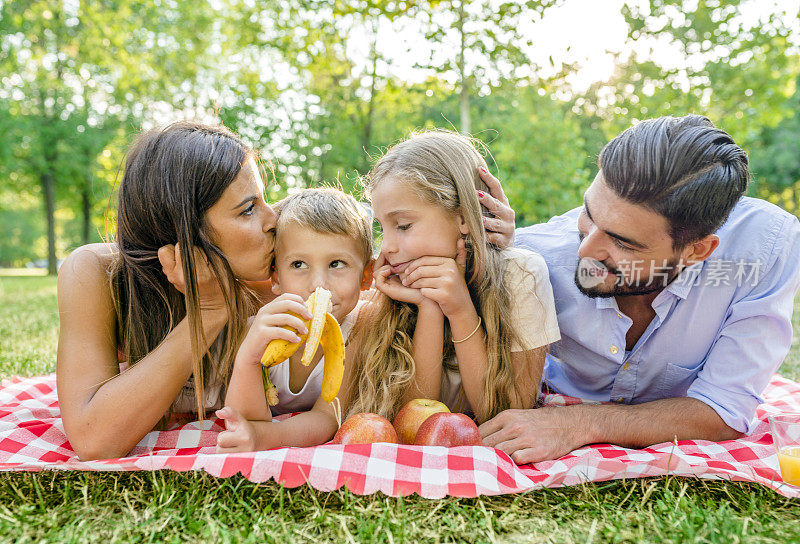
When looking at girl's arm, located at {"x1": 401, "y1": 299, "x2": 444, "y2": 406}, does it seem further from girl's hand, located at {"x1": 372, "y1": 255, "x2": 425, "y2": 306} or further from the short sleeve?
the short sleeve

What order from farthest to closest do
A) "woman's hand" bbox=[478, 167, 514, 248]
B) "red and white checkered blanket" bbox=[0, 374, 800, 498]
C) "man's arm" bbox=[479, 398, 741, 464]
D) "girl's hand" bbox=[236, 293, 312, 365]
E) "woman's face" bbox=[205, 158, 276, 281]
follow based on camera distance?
"woman's hand" bbox=[478, 167, 514, 248], "woman's face" bbox=[205, 158, 276, 281], "man's arm" bbox=[479, 398, 741, 464], "girl's hand" bbox=[236, 293, 312, 365], "red and white checkered blanket" bbox=[0, 374, 800, 498]

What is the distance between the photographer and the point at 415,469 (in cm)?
221

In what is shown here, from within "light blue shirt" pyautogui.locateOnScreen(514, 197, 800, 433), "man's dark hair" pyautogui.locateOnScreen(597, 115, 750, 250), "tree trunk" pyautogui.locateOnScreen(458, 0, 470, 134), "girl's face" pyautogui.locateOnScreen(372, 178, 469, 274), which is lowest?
"light blue shirt" pyautogui.locateOnScreen(514, 197, 800, 433)

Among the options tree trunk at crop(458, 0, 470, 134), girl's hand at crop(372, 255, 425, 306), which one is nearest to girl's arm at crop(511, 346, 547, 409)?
girl's hand at crop(372, 255, 425, 306)

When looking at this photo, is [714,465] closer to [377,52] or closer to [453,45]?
[453,45]

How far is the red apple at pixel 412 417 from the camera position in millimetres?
2764

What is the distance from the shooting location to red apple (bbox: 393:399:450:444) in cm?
276

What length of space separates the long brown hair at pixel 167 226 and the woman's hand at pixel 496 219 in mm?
1307

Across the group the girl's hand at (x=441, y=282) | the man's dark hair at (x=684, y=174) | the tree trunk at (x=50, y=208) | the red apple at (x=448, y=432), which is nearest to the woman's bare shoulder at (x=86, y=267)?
the girl's hand at (x=441, y=282)

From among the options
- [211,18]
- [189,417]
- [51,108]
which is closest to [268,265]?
[189,417]

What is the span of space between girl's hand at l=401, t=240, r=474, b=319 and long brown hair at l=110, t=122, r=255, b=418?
3.05 feet

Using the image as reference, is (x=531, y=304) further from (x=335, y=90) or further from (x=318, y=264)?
(x=335, y=90)

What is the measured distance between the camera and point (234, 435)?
242 centimetres

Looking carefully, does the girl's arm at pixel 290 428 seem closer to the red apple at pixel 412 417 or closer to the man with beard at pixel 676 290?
the red apple at pixel 412 417
